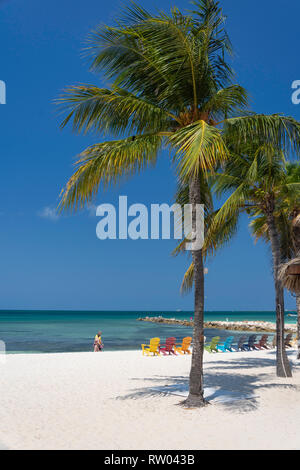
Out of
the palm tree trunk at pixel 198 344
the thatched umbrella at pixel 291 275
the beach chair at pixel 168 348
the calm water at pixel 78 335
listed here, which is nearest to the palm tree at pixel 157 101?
the palm tree trunk at pixel 198 344

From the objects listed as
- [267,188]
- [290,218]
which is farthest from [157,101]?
[290,218]

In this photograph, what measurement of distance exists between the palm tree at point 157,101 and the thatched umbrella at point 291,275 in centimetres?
217

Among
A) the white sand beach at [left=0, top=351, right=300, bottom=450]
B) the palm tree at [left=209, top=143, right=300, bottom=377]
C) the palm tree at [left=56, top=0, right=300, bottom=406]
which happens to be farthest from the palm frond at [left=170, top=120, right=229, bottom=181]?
the palm tree at [left=209, top=143, right=300, bottom=377]

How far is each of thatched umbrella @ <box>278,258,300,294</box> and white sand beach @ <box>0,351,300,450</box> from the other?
8.10ft

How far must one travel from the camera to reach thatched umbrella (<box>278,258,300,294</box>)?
9.93m

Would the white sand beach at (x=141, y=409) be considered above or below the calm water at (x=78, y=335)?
above

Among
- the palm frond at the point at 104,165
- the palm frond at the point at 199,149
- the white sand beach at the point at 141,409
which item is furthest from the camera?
the palm frond at the point at 104,165

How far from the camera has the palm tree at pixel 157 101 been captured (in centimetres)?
872

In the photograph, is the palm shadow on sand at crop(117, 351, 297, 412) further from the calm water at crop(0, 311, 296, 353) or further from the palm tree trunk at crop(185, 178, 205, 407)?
the calm water at crop(0, 311, 296, 353)

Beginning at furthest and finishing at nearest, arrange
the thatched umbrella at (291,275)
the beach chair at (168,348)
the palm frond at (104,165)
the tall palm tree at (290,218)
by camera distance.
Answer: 1. the beach chair at (168,348)
2. the tall palm tree at (290,218)
3. the thatched umbrella at (291,275)
4. the palm frond at (104,165)

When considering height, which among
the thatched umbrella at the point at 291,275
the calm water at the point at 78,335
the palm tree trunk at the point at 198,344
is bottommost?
the calm water at the point at 78,335

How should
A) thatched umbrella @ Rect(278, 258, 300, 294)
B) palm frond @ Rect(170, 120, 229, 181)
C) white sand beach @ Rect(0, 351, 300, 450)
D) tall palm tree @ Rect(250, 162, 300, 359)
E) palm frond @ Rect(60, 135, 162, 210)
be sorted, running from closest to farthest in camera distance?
white sand beach @ Rect(0, 351, 300, 450), palm frond @ Rect(170, 120, 229, 181), palm frond @ Rect(60, 135, 162, 210), thatched umbrella @ Rect(278, 258, 300, 294), tall palm tree @ Rect(250, 162, 300, 359)

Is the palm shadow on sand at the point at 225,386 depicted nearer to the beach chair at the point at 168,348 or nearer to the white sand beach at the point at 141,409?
the white sand beach at the point at 141,409
